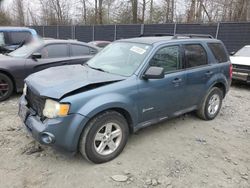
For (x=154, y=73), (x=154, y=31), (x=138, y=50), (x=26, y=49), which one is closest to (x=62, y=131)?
(x=154, y=73)

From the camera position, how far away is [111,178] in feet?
10.0

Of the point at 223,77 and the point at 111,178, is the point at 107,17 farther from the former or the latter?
the point at 111,178

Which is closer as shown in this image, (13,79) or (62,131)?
(62,131)

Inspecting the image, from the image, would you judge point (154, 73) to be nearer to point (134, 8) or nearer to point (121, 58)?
point (121, 58)

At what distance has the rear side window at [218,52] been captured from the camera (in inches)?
193

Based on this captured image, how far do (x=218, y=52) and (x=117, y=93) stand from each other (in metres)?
2.82

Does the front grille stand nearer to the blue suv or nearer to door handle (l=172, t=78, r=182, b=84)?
the blue suv

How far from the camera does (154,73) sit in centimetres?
346

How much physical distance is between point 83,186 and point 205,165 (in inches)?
67.6

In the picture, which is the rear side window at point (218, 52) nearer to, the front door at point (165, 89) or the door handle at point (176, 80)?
the front door at point (165, 89)

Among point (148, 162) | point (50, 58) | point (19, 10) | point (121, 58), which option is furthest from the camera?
point (19, 10)

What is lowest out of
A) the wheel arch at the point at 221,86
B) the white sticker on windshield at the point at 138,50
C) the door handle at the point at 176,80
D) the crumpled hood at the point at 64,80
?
the wheel arch at the point at 221,86

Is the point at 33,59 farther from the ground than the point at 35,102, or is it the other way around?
the point at 33,59

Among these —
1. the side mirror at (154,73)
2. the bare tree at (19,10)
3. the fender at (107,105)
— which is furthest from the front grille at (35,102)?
the bare tree at (19,10)
